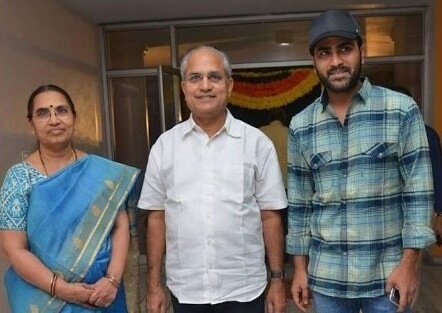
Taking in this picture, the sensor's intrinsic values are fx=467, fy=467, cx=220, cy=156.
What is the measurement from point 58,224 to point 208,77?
0.77m

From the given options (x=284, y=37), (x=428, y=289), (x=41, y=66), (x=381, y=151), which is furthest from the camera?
(x=284, y=37)

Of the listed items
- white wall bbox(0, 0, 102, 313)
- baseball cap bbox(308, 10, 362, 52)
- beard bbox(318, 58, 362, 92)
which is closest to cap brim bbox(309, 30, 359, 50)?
baseball cap bbox(308, 10, 362, 52)

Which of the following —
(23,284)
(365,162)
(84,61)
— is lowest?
(23,284)

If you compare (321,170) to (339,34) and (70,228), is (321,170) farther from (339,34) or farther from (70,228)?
(70,228)

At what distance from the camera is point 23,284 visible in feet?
5.70

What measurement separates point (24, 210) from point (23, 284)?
0.29 metres

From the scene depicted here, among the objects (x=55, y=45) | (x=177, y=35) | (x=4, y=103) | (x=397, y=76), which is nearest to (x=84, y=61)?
(x=55, y=45)

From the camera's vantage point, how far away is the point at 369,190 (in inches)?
62.2

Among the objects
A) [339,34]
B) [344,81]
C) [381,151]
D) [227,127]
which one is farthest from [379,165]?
[227,127]

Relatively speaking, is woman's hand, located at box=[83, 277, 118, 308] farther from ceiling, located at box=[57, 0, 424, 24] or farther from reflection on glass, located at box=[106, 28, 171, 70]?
reflection on glass, located at box=[106, 28, 171, 70]

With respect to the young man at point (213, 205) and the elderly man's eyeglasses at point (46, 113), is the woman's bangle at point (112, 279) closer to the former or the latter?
the young man at point (213, 205)

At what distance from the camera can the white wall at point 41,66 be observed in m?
3.28

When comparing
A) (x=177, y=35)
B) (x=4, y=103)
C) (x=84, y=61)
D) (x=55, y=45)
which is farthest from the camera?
(x=177, y=35)

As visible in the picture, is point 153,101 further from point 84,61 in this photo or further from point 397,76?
point 397,76
